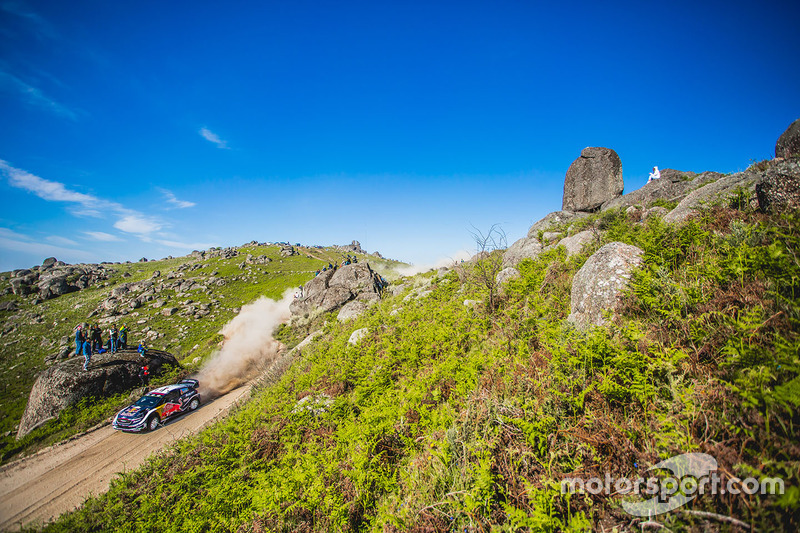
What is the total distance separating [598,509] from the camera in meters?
2.99

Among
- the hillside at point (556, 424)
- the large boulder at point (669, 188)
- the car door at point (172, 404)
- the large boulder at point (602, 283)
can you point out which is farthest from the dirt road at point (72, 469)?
the large boulder at point (669, 188)

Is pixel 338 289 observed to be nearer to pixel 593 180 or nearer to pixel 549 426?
pixel 593 180

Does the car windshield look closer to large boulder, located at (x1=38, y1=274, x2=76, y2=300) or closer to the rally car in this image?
the rally car

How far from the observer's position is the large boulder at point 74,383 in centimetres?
1623

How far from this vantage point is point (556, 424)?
4.14 metres

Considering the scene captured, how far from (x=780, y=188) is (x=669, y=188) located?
42.5 feet

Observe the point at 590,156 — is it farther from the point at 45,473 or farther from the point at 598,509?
the point at 45,473

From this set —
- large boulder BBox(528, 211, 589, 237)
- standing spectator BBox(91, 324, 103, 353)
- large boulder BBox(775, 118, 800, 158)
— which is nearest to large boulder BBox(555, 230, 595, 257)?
large boulder BBox(528, 211, 589, 237)

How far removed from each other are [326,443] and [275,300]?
40.9 m

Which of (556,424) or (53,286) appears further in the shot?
(53,286)

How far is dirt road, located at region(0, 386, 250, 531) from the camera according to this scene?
30.7 ft

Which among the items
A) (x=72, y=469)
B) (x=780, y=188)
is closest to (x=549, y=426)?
(x=780, y=188)

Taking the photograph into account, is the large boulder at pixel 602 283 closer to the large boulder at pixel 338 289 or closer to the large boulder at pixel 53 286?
the large boulder at pixel 338 289

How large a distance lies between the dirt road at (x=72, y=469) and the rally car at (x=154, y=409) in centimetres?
43
